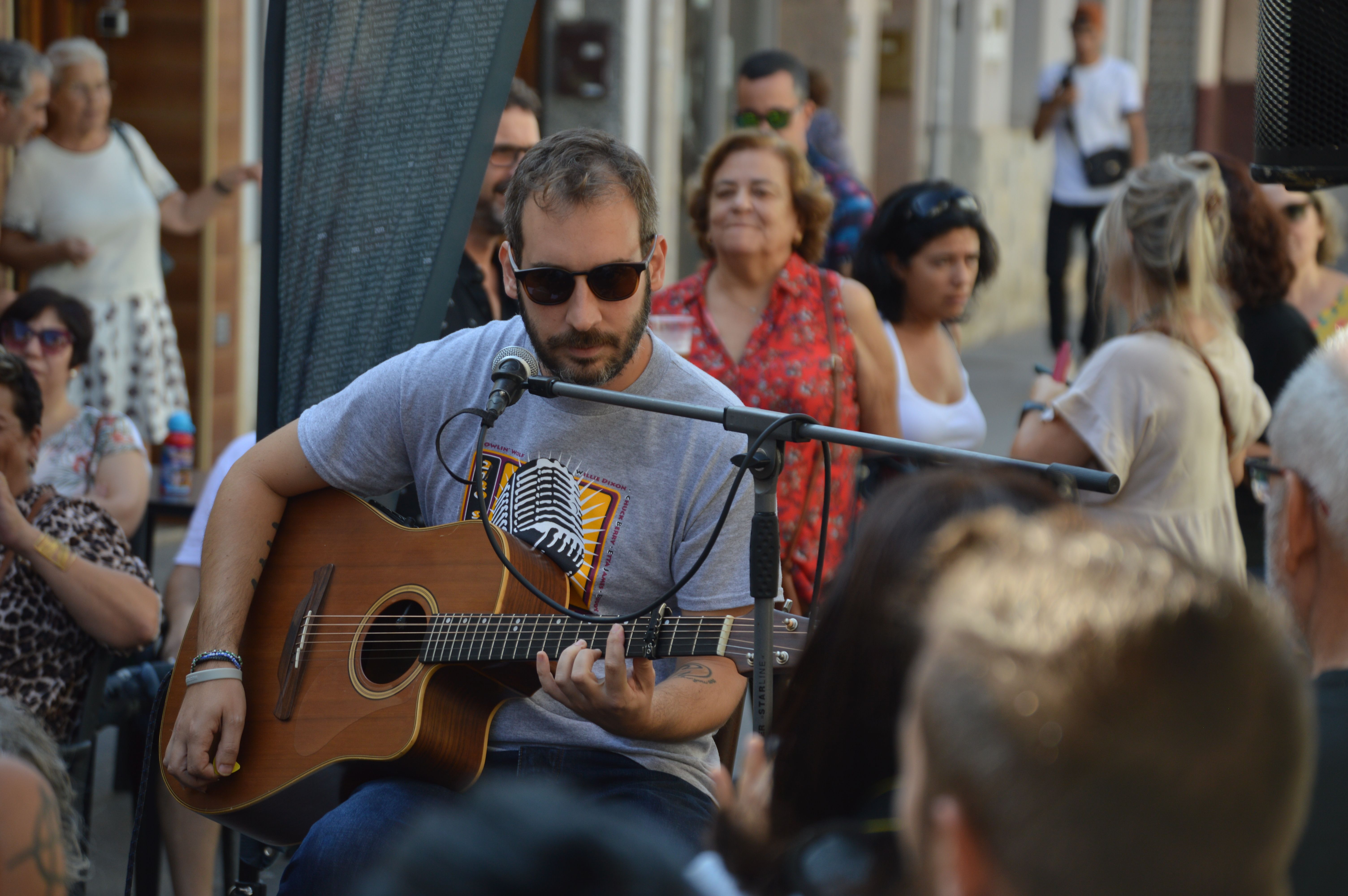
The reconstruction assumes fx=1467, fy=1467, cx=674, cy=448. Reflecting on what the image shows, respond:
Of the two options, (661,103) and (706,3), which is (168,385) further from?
(706,3)

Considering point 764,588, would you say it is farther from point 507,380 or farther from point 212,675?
point 212,675

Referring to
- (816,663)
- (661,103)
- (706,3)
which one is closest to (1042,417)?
(816,663)

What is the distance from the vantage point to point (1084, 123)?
9.98 metres

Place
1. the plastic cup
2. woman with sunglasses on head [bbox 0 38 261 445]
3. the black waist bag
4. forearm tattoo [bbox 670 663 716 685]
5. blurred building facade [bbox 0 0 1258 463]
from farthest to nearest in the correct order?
the black waist bag → blurred building facade [bbox 0 0 1258 463] → woman with sunglasses on head [bbox 0 38 261 445] → the plastic cup → forearm tattoo [bbox 670 663 716 685]

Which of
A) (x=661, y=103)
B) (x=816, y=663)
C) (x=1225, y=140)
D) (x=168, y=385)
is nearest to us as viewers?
(x=816, y=663)

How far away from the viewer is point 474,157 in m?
2.61

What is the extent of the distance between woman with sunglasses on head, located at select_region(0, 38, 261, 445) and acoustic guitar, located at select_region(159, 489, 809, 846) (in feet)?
10.6

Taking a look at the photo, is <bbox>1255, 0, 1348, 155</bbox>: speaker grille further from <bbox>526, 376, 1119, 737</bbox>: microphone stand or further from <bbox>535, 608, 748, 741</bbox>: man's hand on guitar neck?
<bbox>535, 608, 748, 741</bbox>: man's hand on guitar neck

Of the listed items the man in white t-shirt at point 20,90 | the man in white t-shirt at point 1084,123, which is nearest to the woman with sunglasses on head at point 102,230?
the man in white t-shirt at point 20,90

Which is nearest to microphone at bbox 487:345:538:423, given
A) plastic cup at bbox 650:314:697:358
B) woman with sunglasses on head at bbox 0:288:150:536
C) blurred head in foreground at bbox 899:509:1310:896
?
blurred head in foreground at bbox 899:509:1310:896

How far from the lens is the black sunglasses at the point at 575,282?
2.43 metres

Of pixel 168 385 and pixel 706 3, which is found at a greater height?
pixel 706 3

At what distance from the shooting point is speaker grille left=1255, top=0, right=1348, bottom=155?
248cm

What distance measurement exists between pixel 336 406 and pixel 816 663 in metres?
1.42
